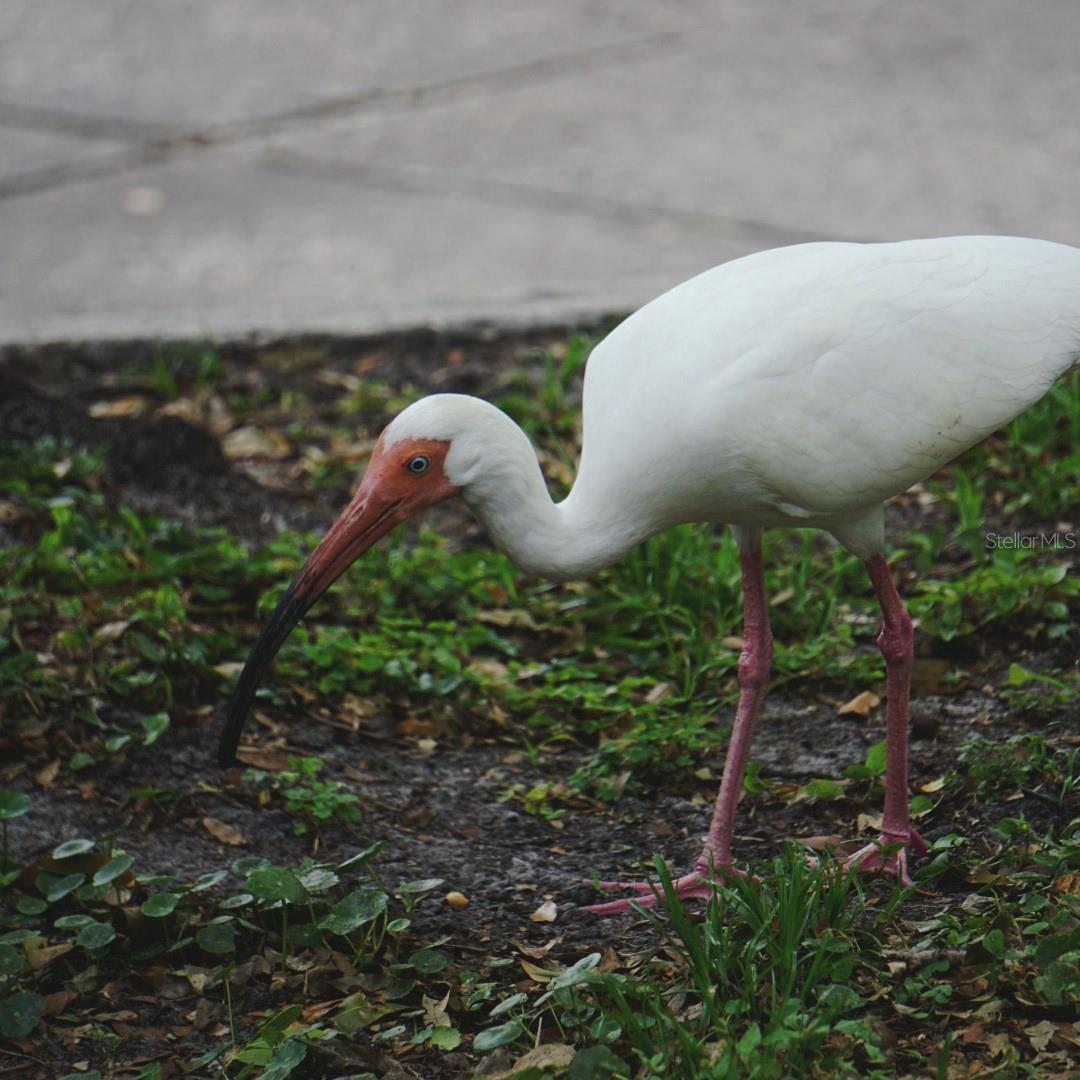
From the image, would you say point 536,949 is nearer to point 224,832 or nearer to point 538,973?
point 538,973

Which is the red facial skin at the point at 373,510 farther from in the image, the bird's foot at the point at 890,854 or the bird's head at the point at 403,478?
the bird's foot at the point at 890,854

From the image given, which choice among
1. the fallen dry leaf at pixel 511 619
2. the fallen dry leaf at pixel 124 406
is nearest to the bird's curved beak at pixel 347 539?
the fallen dry leaf at pixel 511 619

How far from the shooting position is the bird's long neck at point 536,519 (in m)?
3.49

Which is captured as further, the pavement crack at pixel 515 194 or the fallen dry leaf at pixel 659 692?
the pavement crack at pixel 515 194

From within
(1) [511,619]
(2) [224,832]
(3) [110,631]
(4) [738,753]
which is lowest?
(2) [224,832]

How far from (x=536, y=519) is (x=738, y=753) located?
77cm

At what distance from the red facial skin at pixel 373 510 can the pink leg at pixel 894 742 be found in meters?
1.05

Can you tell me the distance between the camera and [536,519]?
3514 mm

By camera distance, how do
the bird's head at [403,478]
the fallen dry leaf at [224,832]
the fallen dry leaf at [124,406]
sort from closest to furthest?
1. the bird's head at [403,478]
2. the fallen dry leaf at [224,832]
3. the fallen dry leaf at [124,406]

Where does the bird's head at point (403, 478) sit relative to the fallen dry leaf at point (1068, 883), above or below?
above

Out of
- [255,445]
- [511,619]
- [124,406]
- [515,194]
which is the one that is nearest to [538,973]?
[511,619]

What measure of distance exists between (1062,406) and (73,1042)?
3.64m

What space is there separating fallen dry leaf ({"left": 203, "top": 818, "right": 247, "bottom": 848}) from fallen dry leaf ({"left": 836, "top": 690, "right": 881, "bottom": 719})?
1632mm

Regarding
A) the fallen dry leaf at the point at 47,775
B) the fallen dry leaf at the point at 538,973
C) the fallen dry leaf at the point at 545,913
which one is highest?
the fallen dry leaf at the point at 47,775
